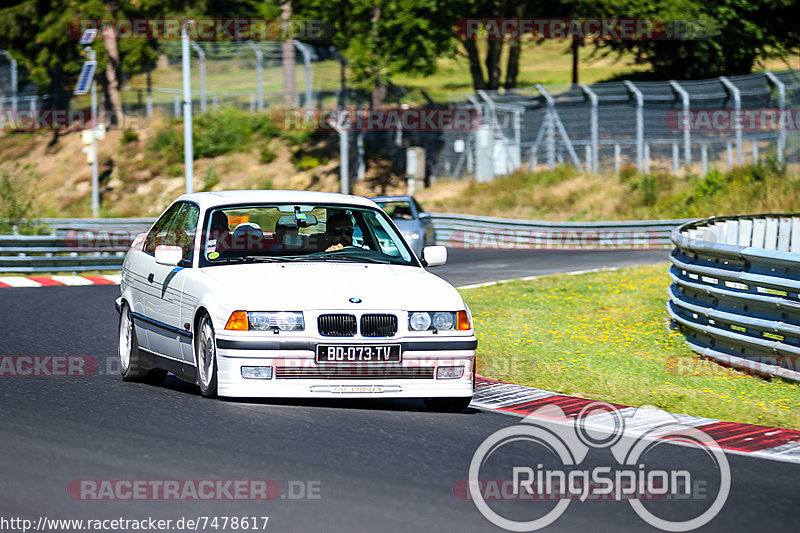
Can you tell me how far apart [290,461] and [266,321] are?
1.74 metres

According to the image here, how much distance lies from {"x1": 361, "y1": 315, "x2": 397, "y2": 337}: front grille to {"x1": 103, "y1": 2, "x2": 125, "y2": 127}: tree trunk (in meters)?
56.6

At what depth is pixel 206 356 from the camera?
9078mm

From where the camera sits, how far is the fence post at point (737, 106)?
37219 mm

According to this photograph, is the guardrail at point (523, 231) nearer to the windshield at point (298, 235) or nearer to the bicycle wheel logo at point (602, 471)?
the windshield at point (298, 235)

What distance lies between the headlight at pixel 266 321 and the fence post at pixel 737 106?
30.8 meters

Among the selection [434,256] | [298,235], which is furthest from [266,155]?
[298,235]

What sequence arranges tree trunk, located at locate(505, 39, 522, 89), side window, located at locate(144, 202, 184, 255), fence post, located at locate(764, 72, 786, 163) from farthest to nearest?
tree trunk, located at locate(505, 39, 522, 89) < fence post, located at locate(764, 72, 786, 163) < side window, located at locate(144, 202, 184, 255)

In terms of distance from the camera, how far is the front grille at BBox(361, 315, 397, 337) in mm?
8758

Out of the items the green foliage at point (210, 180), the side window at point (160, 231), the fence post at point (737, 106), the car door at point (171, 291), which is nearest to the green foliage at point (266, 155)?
the green foliage at point (210, 180)

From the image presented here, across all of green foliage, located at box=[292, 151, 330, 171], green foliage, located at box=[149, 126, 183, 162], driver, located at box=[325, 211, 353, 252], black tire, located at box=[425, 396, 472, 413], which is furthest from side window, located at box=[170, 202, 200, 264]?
green foliage, located at box=[149, 126, 183, 162]

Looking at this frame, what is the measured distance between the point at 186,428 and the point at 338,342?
1255 mm

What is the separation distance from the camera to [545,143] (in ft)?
145

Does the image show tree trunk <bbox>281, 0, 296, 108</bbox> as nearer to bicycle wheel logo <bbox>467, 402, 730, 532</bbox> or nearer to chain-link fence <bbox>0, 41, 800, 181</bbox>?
chain-link fence <bbox>0, 41, 800, 181</bbox>

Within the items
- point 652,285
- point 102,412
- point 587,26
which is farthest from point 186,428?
point 587,26
